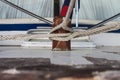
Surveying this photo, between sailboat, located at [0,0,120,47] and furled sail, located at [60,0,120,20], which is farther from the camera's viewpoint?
furled sail, located at [60,0,120,20]

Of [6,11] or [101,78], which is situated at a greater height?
[6,11]

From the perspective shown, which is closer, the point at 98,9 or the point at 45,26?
the point at 45,26

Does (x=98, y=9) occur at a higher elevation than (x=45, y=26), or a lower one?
higher

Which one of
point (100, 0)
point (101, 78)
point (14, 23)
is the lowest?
point (101, 78)

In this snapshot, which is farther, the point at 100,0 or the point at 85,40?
the point at 100,0

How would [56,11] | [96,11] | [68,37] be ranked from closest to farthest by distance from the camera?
[68,37]
[56,11]
[96,11]

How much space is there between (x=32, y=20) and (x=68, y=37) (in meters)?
1.21

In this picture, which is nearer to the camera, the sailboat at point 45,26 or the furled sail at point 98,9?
the sailboat at point 45,26

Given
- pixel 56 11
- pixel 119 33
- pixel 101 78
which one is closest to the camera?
pixel 101 78

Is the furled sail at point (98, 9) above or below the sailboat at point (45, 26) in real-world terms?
above

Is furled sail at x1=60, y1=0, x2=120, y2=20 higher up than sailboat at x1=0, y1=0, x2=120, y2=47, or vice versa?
furled sail at x1=60, y1=0, x2=120, y2=20

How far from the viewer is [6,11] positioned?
2582 mm

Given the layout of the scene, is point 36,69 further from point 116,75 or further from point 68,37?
point 68,37

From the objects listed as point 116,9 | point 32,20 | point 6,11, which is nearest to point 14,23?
point 32,20
